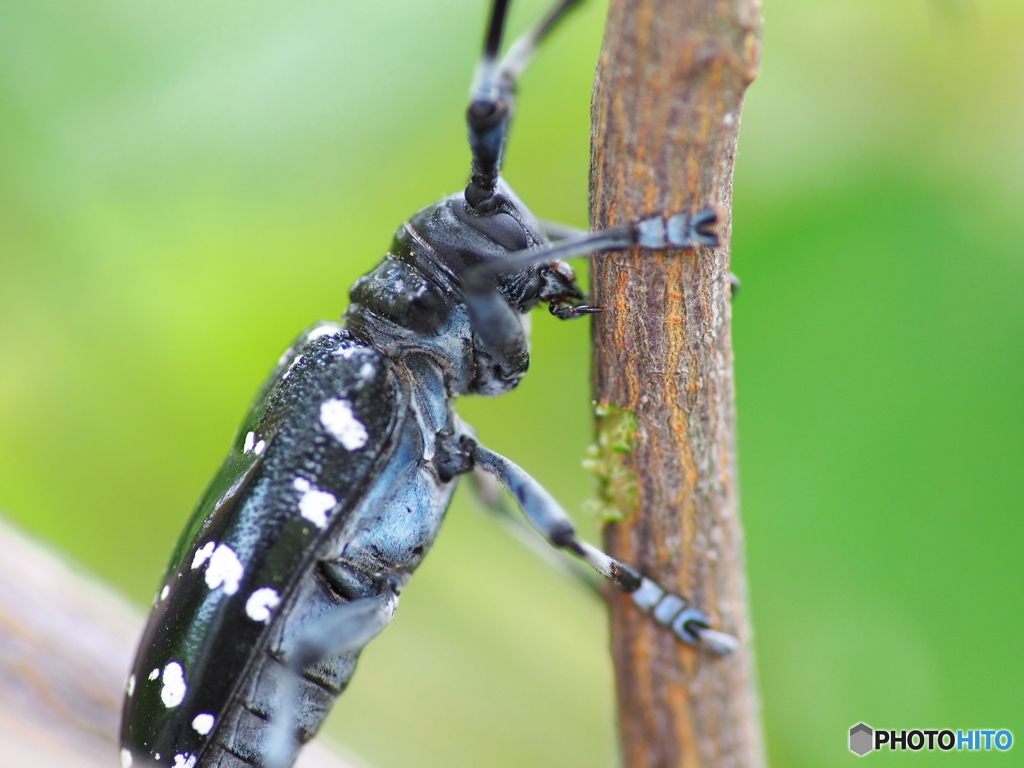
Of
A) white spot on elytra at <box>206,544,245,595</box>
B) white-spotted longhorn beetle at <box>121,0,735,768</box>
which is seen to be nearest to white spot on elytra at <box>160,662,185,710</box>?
white-spotted longhorn beetle at <box>121,0,735,768</box>

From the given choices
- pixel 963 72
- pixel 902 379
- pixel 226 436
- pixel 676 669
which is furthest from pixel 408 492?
pixel 963 72

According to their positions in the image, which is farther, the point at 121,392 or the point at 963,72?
the point at 121,392

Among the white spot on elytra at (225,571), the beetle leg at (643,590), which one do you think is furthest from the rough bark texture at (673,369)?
the white spot on elytra at (225,571)

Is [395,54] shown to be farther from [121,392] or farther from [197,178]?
[121,392]

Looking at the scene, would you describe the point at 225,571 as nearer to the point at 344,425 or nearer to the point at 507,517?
the point at 344,425

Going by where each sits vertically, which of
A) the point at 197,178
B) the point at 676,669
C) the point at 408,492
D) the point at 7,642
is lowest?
the point at 7,642

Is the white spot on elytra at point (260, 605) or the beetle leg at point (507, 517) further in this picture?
the beetle leg at point (507, 517)

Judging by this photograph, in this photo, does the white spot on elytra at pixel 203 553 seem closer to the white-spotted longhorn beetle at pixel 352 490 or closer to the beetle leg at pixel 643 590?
the white-spotted longhorn beetle at pixel 352 490
